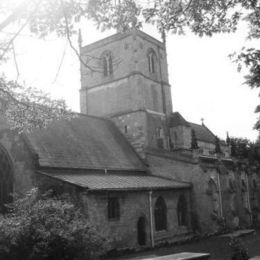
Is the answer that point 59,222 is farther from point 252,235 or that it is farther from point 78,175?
point 252,235

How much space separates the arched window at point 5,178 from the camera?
2428cm

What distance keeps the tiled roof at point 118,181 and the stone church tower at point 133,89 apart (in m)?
4.68

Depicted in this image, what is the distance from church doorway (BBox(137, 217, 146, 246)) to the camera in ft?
81.4

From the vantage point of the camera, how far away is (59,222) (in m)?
13.2

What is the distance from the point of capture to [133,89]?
35.4 metres

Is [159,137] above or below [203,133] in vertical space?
below

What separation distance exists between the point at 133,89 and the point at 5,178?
15.1 metres

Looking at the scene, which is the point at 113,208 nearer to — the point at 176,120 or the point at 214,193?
the point at 214,193

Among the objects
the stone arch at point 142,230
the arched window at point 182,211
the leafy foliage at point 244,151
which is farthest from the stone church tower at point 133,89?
the stone arch at point 142,230

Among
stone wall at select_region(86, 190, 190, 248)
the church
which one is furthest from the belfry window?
stone wall at select_region(86, 190, 190, 248)

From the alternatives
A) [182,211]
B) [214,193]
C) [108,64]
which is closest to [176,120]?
[108,64]

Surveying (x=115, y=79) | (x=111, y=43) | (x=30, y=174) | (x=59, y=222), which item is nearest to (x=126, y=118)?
(x=115, y=79)

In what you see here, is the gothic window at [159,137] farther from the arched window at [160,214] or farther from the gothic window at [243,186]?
the arched window at [160,214]

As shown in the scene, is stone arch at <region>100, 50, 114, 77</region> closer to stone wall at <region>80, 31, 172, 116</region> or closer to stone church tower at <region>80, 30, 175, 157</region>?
stone church tower at <region>80, 30, 175, 157</region>
